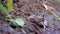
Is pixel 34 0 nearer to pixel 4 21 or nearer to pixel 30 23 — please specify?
pixel 30 23

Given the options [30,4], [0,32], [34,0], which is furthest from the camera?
[34,0]

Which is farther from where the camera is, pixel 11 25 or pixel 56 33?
pixel 56 33

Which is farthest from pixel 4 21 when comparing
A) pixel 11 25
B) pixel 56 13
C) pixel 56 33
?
pixel 56 13

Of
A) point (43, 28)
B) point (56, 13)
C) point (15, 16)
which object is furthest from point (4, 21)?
point (56, 13)

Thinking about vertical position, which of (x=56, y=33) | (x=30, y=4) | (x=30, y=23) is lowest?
(x=56, y=33)

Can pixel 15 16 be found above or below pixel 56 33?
above

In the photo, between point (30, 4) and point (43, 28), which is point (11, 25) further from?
point (30, 4)

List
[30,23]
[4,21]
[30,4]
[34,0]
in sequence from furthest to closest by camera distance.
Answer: [34,0]
[30,4]
[30,23]
[4,21]
